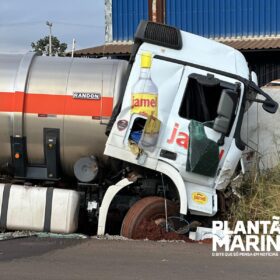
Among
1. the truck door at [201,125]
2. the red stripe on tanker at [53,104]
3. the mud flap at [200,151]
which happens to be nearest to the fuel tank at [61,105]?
the red stripe on tanker at [53,104]

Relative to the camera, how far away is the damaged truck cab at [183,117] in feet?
22.9

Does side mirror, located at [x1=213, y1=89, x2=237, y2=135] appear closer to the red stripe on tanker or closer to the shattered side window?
the shattered side window

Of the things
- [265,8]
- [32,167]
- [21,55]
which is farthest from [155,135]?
[265,8]

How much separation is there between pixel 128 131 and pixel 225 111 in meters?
1.37

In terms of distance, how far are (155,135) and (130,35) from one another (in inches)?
409

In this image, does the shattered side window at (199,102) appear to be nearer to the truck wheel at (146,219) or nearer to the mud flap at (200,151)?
the mud flap at (200,151)

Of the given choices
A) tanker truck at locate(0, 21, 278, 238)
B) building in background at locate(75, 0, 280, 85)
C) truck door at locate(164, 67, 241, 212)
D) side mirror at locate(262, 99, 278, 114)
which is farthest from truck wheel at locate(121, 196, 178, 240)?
building in background at locate(75, 0, 280, 85)

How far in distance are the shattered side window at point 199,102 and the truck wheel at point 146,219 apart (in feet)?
4.25

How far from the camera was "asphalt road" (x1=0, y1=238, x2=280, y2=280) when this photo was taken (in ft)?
17.8

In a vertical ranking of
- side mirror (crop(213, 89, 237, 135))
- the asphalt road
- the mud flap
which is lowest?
the asphalt road

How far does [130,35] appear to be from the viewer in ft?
54.9

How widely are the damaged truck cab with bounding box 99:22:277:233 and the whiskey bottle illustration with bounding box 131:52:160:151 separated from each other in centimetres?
1

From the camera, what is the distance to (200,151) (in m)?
6.99

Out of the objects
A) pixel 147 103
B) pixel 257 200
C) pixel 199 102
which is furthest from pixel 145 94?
pixel 257 200
